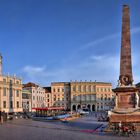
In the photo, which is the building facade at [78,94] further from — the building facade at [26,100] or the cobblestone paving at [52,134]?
the cobblestone paving at [52,134]

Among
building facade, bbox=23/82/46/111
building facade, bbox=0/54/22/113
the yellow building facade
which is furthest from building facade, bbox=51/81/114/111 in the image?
the yellow building facade

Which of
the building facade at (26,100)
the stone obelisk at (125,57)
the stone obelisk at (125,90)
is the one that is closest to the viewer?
the stone obelisk at (125,90)

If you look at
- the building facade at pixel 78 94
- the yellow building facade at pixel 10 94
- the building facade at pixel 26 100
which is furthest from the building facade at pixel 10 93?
the building facade at pixel 78 94

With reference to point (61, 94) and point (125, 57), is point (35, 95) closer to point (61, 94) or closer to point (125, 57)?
point (61, 94)

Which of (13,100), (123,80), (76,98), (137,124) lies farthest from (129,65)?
(76,98)

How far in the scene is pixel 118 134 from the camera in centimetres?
2927

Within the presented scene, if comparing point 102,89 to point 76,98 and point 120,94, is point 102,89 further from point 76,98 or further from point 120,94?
point 120,94

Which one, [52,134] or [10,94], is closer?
[52,134]

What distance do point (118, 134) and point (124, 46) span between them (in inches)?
388

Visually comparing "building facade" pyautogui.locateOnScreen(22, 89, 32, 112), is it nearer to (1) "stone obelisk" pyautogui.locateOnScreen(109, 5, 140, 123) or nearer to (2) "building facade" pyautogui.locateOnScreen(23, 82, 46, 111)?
(2) "building facade" pyautogui.locateOnScreen(23, 82, 46, 111)

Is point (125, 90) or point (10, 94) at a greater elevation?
point (125, 90)

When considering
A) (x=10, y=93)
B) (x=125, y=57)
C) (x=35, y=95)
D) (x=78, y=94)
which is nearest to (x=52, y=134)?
(x=125, y=57)

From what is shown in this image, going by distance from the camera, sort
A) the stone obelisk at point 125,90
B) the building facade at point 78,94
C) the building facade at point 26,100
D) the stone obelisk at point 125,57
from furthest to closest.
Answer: the building facade at point 78,94, the building facade at point 26,100, the stone obelisk at point 125,57, the stone obelisk at point 125,90

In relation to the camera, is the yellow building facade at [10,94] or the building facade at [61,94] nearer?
the yellow building facade at [10,94]
